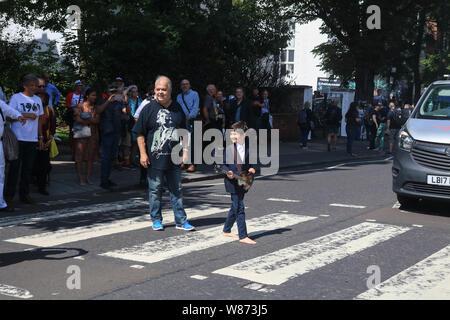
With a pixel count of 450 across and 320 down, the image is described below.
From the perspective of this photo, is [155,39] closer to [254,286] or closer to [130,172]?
[130,172]

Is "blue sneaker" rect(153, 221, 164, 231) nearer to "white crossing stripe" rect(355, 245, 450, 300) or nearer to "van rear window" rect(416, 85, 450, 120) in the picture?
"white crossing stripe" rect(355, 245, 450, 300)

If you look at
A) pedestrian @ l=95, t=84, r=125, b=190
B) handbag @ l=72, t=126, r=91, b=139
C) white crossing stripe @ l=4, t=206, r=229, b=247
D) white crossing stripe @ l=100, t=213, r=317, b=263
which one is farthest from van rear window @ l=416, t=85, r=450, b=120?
handbag @ l=72, t=126, r=91, b=139

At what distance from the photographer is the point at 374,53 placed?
3272 centimetres

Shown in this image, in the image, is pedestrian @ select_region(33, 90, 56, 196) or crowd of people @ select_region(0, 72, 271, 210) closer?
crowd of people @ select_region(0, 72, 271, 210)

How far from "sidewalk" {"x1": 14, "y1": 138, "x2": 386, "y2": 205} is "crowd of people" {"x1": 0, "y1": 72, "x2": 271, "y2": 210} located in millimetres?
205

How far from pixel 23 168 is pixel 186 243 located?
3.93 m

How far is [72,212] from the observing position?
9484 mm

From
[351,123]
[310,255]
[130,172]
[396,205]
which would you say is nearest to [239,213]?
[310,255]

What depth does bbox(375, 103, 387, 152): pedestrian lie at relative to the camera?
76.0ft

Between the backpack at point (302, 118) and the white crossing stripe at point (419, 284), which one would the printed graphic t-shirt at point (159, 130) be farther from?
the backpack at point (302, 118)

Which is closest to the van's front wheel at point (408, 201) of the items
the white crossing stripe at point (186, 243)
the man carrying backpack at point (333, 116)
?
the white crossing stripe at point (186, 243)
